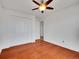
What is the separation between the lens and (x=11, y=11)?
4164mm

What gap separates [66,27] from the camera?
3842 millimetres

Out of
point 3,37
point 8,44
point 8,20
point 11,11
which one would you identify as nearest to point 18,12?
point 11,11

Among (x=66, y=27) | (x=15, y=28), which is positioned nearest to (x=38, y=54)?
(x=66, y=27)

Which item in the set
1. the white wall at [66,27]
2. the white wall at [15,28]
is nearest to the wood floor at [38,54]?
the white wall at [66,27]

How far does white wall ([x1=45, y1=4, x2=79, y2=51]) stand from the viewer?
11.1 ft

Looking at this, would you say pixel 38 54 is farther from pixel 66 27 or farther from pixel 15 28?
pixel 15 28

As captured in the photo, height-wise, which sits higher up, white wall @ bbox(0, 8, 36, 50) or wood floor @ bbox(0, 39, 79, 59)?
white wall @ bbox(0, 8, 36, 50)

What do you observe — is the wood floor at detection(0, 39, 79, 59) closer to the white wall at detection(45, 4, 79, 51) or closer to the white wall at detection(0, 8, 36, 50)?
the white wall at detection(45, 4, 79, 51)

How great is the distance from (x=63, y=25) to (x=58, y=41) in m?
1.23

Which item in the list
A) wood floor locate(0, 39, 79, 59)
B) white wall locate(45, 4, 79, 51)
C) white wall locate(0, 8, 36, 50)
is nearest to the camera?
wood floor locate(0, 39, 79, 59)

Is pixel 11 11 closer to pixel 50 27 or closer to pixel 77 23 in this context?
pixel 50 27

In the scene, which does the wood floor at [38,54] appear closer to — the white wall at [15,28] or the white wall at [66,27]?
the white wall at [66,27]

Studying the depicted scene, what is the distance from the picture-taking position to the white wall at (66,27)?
338 cm

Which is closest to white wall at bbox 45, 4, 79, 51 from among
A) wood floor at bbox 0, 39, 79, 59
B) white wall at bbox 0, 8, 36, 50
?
wood floor at bbox 0, 39, 79, 59
